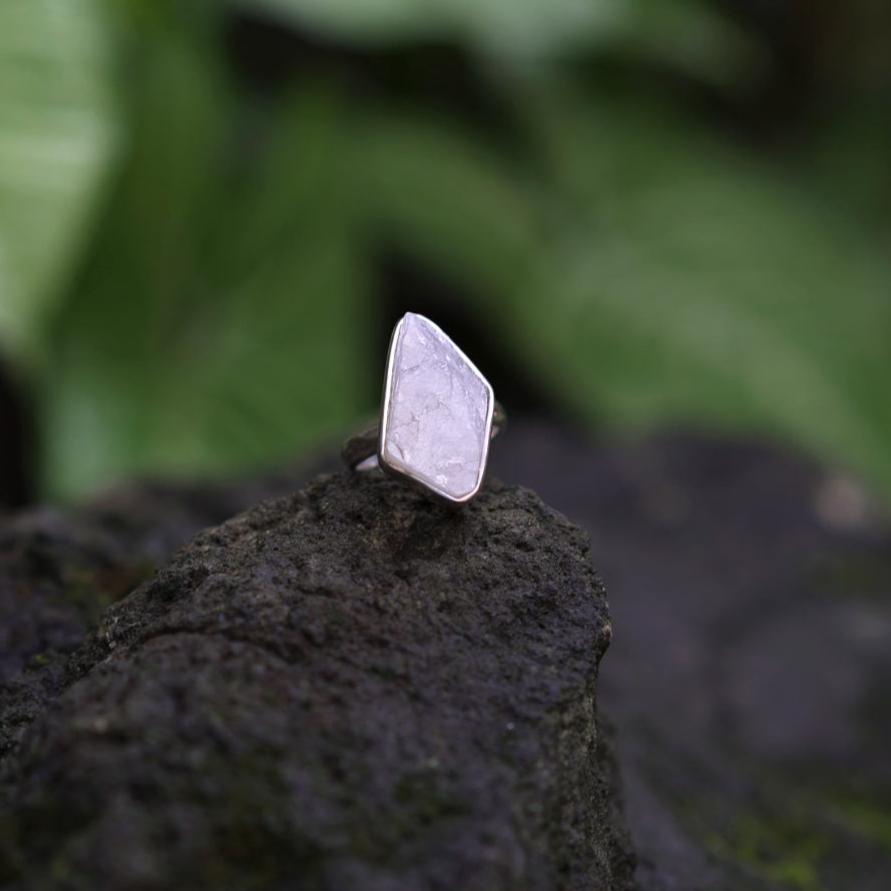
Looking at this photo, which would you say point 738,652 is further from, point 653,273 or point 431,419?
point 653,273

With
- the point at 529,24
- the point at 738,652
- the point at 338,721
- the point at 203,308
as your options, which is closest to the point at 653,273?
the point at 529,24

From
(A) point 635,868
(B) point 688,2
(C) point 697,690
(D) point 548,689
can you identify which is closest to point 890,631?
(C) point 697,690

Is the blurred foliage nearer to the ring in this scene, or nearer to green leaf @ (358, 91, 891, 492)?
green leaf @ (358, 91, 891, 492)

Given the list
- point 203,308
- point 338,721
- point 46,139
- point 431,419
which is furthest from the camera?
point 203,308

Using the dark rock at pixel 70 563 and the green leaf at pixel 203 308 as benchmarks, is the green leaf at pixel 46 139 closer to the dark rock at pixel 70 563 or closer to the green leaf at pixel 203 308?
the green leaf at pixel 203 308

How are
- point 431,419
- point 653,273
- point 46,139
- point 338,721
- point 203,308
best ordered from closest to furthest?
1. point 338,721
2. point 431,419
3. point 46,139
4. point 203,308
5. point 653,273

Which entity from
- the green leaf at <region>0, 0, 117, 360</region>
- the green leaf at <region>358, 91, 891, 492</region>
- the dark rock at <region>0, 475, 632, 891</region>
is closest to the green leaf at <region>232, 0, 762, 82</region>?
the green leaf at <region>358, 91, 891, 492</region>

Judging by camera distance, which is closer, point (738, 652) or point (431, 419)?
point (431, 419)
